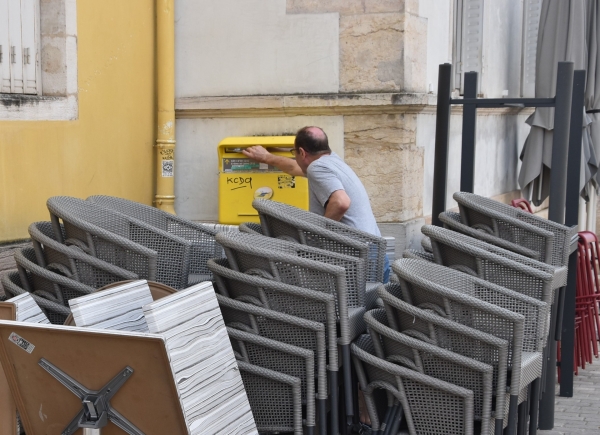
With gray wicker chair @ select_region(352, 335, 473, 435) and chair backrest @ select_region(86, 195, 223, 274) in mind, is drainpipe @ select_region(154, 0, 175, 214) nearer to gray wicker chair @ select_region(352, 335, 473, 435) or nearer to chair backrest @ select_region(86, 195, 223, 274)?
chair backrest @ select_region(86, 195, 223, 274)

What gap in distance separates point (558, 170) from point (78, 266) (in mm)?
2771

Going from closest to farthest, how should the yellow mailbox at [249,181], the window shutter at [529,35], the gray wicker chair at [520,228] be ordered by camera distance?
the gray wicker chair at [520,228] < the yellow mailbox at [249,181] < the window shutter at [529,35]

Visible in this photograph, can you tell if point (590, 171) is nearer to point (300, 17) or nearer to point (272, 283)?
point (300, 17)

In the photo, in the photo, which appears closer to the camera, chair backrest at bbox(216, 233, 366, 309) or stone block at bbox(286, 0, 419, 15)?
chair backrest at bbox(216, 233, 366, 309)

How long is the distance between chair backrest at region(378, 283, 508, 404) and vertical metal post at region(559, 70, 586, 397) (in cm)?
221

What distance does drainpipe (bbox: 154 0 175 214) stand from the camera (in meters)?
6.71

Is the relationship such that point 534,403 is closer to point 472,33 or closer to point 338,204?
point 338,204

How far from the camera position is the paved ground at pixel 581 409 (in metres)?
5.15

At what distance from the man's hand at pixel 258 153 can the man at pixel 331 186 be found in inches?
31.3

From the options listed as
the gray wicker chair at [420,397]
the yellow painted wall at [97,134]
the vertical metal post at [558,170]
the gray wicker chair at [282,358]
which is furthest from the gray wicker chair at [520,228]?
the yellow painted wall at [97,134]

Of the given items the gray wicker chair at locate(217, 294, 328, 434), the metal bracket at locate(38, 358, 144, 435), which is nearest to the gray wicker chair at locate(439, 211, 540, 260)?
the gray wicker chair at locate(217, 294, 328, 434)

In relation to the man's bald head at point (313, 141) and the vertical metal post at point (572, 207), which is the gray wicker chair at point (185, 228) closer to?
the man's bald head at point (313, 141)

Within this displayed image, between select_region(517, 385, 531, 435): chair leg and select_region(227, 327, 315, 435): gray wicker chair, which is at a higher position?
select_region(227, 327, 315, 435): gray wicker chair

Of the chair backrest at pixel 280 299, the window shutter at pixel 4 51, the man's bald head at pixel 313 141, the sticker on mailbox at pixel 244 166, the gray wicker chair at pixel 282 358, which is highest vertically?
the window shutter at pixel 4 51
